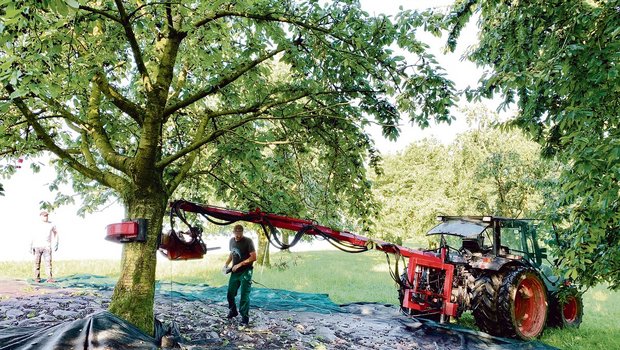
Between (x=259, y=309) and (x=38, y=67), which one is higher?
(x=38, y=67)

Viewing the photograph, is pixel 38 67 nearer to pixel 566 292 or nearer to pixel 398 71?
pixel 398 71

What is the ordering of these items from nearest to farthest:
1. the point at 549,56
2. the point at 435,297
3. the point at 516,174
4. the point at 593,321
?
1. the point at 549,56
2. the point at 435,297
3. the point at 593,321
4. the point at 516,174

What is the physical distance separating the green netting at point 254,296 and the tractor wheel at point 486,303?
3054 mm

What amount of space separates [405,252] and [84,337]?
575cm

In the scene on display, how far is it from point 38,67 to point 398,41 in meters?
4.25

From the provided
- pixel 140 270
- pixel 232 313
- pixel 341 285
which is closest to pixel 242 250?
pixel 232 313

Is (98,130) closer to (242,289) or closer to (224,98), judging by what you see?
(224,98)

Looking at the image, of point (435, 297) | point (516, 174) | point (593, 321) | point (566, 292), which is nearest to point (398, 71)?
point (566, 292)

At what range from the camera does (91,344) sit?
14.7ft

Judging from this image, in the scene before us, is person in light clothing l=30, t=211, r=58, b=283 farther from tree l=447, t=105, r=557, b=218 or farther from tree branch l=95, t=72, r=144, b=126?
tree l=447, t=105, r=557, b=218

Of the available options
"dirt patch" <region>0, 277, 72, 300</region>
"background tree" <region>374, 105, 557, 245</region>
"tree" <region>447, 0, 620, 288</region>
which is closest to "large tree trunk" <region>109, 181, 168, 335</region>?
"dirt patch" <region>0, 277, 72, 300</region>

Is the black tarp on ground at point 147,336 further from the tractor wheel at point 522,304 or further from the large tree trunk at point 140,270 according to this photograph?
the large tree trunk at point 140,270

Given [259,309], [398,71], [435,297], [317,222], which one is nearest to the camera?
[398,71]

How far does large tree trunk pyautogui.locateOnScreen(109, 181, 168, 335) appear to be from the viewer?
20.7ft
